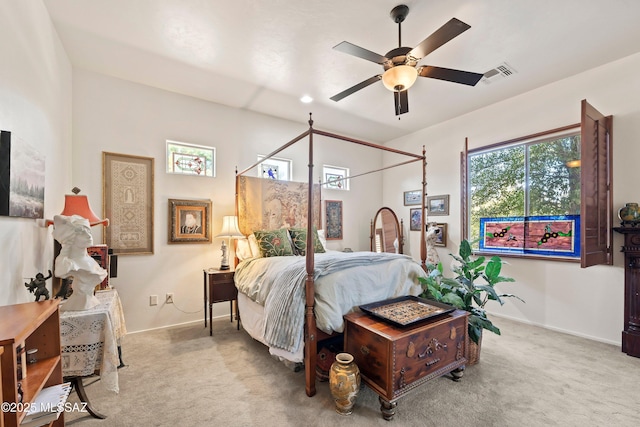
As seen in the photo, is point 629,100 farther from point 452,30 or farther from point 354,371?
point 354,371

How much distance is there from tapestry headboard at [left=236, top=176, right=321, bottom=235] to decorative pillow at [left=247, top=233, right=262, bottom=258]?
25 cm

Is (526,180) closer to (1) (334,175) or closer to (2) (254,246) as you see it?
(1) (334,175)

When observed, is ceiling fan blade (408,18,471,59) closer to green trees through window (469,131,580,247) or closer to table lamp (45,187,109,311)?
green trees through window (469,131,580,247)

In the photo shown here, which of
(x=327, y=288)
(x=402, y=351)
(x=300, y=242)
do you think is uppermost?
(x=300, y=242)

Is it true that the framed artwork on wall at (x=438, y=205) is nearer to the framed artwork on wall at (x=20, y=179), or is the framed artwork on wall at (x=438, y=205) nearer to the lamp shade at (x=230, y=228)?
the lamp shade at (x=230, y=228)

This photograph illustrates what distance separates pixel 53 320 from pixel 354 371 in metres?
1.73

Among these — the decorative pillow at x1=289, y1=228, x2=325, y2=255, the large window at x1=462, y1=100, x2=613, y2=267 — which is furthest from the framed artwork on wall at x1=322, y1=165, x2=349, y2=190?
the large window at x1=462, y1=100, x2=613, y2=267

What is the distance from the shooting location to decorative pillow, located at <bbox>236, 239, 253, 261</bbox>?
3461mm

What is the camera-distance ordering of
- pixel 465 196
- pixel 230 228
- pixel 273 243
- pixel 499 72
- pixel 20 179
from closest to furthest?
pixel 20 179, pixel 499 72, pixel 273 243, pixel 230 228, pixel 465 196

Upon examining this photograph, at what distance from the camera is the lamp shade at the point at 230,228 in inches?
134

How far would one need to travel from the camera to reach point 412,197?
4910 mm

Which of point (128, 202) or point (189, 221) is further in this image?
point (189, 221)

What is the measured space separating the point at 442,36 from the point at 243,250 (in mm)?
3007

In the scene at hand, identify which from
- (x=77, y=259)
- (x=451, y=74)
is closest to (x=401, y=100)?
(x=451, y=74)
